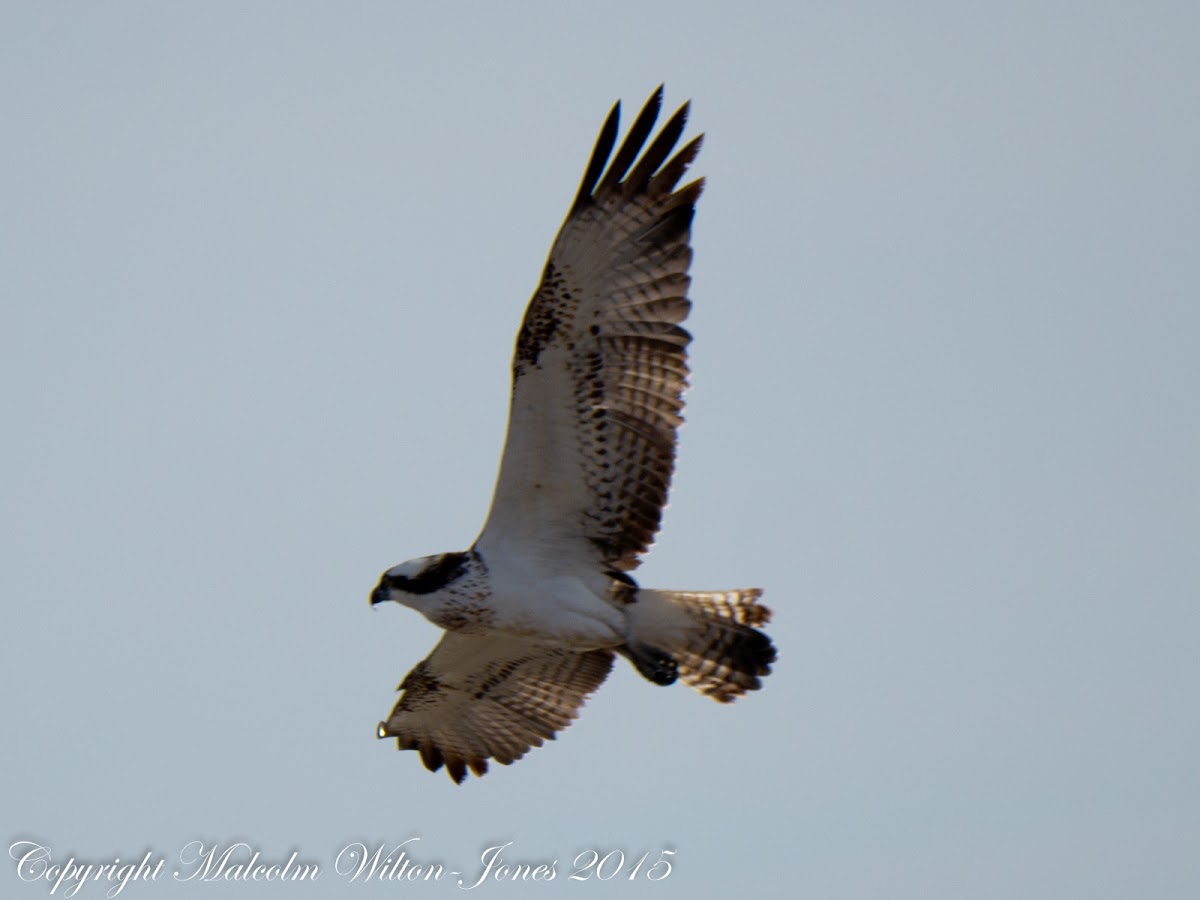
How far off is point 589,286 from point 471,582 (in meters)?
1.61

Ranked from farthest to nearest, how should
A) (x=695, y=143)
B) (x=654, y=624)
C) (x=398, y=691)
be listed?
(x=398, y=691), (x=654, y=624), (x=695, y=143)

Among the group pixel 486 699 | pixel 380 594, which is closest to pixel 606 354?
pixel 380 594

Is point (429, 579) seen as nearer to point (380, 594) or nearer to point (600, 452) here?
point (380, 594)

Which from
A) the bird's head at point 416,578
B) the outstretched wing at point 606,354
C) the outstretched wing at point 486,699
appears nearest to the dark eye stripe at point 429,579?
the bird's head at point 416,578

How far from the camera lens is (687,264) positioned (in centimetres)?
1089

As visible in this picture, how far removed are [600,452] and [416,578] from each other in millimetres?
1133

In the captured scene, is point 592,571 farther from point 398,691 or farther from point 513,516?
point 398,691

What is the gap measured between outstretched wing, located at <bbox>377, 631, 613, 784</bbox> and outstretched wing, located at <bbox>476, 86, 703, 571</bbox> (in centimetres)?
111

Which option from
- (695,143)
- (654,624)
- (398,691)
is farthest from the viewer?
(398,691)

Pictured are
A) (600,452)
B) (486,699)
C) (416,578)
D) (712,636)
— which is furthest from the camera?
(486,699)

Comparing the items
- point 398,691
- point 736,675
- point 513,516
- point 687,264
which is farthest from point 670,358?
point 398,691

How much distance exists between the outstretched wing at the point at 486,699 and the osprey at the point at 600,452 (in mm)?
544

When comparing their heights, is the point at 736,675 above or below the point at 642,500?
below

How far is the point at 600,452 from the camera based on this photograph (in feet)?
35.9
